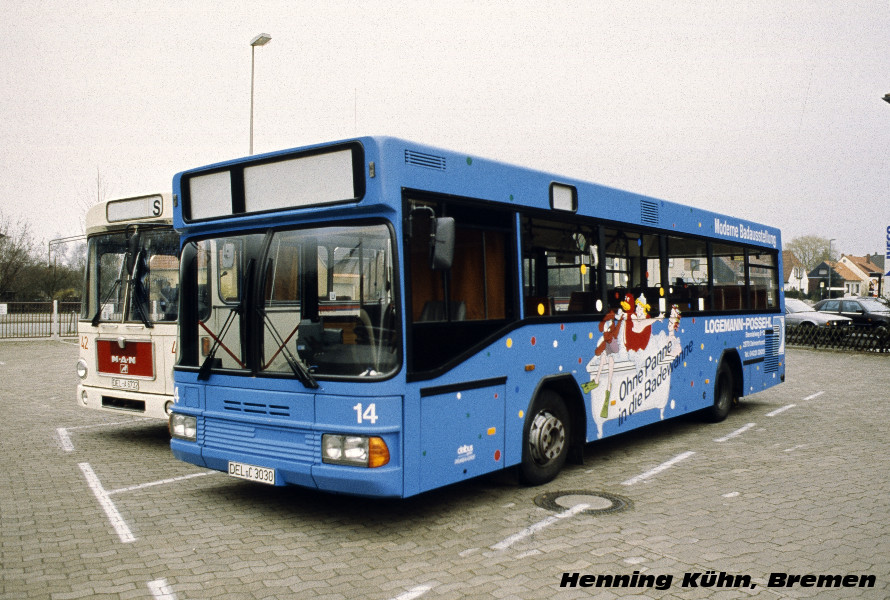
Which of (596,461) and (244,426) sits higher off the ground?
(244,426)

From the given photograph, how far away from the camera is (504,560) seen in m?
4.91

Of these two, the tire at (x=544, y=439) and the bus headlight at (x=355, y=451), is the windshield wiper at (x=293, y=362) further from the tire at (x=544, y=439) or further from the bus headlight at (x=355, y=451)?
the tire at (x=544, y=439)

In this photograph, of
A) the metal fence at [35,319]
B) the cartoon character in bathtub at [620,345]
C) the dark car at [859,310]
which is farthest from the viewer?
the dark car at [859,310]

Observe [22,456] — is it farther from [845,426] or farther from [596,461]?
[845,426]

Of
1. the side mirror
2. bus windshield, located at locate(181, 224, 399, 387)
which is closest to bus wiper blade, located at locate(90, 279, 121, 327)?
bus windshield, located at locate(181, 224, 399, 387)

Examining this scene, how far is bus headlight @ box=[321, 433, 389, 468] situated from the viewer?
4.99 meters

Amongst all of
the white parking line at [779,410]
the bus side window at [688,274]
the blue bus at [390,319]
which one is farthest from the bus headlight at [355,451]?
the white parking line at [779,410]

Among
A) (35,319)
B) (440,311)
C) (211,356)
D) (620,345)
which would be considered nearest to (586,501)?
(620,345)

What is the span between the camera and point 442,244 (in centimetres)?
507

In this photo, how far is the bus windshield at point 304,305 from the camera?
200 inches

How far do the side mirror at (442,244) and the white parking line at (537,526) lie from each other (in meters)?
2.05

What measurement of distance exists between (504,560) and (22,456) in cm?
614

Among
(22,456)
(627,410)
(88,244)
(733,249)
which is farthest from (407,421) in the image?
(733,249)

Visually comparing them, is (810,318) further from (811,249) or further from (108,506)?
(811,249)
